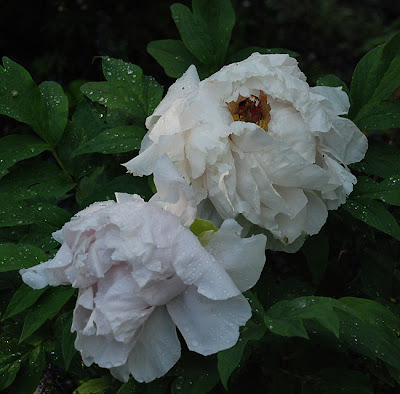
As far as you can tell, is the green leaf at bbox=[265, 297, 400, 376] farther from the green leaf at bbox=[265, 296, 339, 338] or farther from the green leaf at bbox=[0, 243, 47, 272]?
the green leaf at bbox=[0, 243, 47, 272]

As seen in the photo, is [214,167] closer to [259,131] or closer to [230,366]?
[259,131]

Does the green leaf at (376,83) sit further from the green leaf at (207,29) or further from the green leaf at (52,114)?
the green leaf at (52,114)

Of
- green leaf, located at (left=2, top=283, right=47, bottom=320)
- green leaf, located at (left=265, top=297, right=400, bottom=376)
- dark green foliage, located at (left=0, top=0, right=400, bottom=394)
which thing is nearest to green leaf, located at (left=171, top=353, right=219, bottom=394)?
dark green foliage, located at (left=0, top=0, right=400, bottom=394)

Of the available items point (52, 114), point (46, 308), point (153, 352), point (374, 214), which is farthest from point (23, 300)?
point (374, 214)

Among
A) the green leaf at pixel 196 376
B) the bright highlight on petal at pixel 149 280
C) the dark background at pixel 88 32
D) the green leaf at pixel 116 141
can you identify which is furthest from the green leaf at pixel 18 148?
the dark background at pixel 88 32

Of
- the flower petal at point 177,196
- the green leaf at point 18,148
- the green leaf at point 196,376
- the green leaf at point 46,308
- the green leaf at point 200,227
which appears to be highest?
the flower petal at point 177,196

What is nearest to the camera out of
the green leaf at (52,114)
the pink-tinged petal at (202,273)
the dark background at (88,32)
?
the pink-tinged petal at (202,273)

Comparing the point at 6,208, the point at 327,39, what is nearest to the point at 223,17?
the point at 6,208
